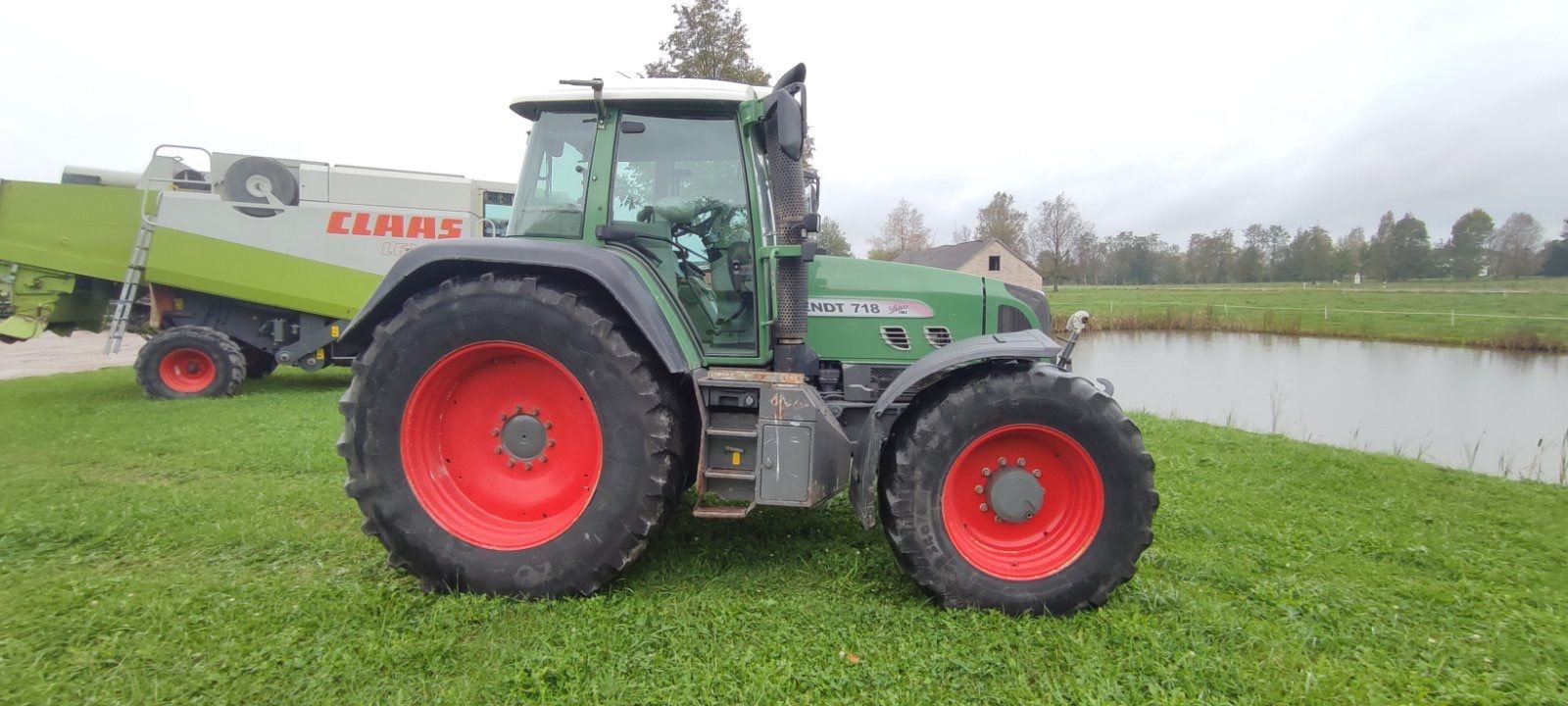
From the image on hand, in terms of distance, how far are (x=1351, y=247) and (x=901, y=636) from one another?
60.9 m

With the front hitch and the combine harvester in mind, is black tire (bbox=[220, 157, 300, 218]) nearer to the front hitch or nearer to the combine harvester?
the combine harvester

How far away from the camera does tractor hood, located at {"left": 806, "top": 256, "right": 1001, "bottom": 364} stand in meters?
3.56

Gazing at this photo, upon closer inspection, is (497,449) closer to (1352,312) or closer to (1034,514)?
(1034,514)

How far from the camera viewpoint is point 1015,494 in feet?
9.75

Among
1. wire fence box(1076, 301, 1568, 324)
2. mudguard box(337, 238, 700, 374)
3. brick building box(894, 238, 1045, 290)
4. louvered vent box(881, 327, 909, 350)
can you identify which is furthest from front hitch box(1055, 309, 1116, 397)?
wire fence box(1076, 301, 1568, 324)

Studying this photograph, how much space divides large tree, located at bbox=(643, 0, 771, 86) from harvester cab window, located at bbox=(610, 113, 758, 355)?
498 inches

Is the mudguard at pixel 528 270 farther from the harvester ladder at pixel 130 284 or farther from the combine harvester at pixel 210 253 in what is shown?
the harvester ladder at pixel 130 284

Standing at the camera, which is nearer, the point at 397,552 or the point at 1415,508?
the point at 397,552

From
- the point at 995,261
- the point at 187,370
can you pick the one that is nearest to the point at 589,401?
the point at 187,370

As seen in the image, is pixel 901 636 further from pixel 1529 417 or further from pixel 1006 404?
pixel 1529 417

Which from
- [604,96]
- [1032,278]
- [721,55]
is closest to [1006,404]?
[604,96]

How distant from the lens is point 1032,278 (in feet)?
89.9

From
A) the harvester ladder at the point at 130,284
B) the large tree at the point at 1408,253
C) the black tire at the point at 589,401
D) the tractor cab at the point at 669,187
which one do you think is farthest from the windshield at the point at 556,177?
the large tree at the point at 1408,253

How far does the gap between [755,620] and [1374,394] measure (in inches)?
536
